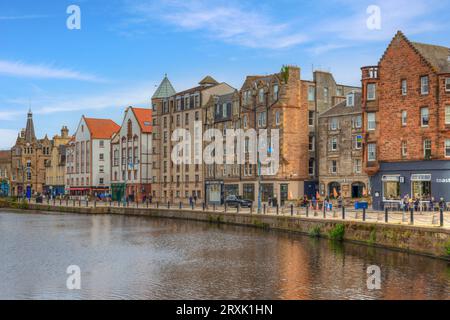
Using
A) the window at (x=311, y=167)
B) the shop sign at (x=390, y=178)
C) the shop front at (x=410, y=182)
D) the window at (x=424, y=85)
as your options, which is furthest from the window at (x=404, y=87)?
the window at (x=311, y=167)

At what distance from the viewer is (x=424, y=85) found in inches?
1976

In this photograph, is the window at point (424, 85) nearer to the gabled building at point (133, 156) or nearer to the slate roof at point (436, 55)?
the slate roof at point (436, 55)

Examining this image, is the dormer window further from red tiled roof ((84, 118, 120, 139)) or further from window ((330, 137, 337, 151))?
red tiled roof ((84, 118, 120, 139))

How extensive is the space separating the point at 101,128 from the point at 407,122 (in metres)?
77.0

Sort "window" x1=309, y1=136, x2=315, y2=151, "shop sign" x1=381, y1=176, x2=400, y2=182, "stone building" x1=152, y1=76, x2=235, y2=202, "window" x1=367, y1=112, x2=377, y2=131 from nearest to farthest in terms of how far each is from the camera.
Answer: "shop sign" x1=381, y1=176, x2=400, y2=182, "window" x1=367, y1=112, x2=377, y2=131, "window" x1=309, y1=136, x2=315, y2=151, "stone building" x1=152, y1=76, x2=235, y2=202

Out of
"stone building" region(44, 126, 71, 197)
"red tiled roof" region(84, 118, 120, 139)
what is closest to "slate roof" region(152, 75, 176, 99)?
"red tiled roof" region(84, 118, 120, 139)

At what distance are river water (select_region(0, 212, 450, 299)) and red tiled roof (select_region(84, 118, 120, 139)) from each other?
2669 inches

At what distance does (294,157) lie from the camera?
73.4m

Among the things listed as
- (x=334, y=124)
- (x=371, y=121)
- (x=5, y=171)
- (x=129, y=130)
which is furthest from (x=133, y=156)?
(x=5, y=171)

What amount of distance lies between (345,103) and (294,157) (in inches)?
348

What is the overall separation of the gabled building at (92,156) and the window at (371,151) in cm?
6899

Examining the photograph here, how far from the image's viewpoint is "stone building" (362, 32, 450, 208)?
49062 mm

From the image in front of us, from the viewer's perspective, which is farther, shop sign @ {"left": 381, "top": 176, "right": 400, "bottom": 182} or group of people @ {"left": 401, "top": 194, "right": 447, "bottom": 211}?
shop sign @ {"left": 381, "top": 176, "right": 400, "bottom": 182}

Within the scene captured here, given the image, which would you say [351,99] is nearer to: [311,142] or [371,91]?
[311,142]
